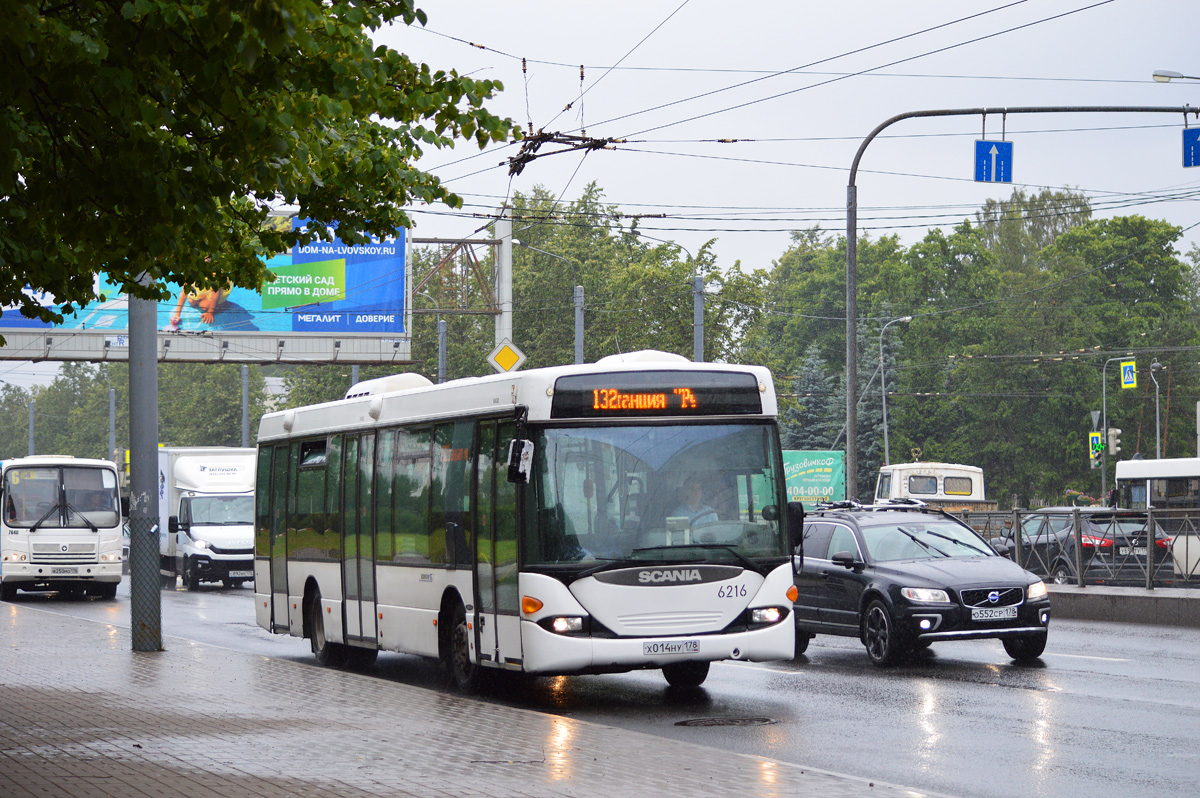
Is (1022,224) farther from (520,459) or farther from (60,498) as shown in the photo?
(520,459)

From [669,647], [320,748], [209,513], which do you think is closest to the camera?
[320,748]

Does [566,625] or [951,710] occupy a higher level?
[566,625]

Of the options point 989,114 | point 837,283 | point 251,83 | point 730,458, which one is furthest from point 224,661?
point 837,283

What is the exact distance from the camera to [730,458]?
43.9 feet

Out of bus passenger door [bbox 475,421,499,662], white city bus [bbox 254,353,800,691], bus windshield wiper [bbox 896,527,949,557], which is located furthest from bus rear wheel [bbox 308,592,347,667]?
bus windshield wiper [bbox 896,527,949,557]

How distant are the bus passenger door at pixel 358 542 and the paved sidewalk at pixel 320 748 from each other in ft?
5.49

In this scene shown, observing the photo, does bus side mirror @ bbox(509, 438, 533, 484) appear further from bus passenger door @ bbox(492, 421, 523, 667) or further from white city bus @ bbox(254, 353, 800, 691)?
bus passenger door @ bbox(492, 421, 523, 667)

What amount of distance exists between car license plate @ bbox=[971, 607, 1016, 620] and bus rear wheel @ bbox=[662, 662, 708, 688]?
9.45ft

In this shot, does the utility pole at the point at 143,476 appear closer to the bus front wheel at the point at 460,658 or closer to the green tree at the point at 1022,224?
the bus front wheel at the point at 460,658

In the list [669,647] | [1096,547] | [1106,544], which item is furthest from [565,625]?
[1096,547]

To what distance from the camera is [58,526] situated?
3212 cm

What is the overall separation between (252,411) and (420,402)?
288 ft

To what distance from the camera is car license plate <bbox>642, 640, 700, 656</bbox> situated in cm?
1280

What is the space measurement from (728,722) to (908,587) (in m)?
4.32
